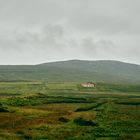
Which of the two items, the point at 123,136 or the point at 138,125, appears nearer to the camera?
the point at 123,136

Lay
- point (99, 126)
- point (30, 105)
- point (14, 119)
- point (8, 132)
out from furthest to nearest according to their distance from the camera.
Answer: point (30, 105) → point (14, 119) → point (99, 126) → point (8, 132)

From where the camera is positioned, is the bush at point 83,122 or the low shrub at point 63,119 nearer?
the bush at point 83,122

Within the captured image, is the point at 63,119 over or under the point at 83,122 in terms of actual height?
over

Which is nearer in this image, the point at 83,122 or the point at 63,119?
the point at 83,122

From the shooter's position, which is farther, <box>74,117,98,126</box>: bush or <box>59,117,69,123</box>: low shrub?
<box>59,117,69,123</box>: low shrub

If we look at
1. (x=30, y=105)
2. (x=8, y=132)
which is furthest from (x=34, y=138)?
(x=30, y=105)

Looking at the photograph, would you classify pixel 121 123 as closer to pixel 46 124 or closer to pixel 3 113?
pixel 46 124

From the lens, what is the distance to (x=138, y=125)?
73.6 m

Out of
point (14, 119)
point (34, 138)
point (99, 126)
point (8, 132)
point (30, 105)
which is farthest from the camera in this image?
point (30, 105)

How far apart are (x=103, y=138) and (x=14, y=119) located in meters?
25.8

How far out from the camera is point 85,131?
68.9 m

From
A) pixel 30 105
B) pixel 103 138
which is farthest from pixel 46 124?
pixel 30 105

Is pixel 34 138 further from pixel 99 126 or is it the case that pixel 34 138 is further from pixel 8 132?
pixel 99 126

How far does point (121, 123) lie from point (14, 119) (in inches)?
974
